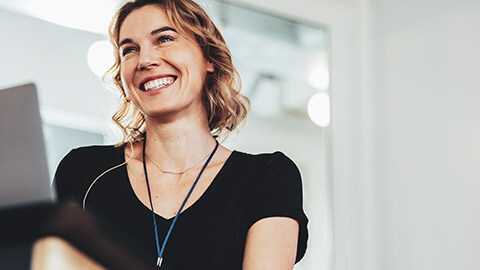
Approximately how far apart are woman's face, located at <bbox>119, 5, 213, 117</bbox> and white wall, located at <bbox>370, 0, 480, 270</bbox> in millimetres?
908

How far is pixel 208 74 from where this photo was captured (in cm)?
162

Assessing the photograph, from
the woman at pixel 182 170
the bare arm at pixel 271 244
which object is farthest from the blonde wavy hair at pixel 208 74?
the bare arm at pixel 271 244

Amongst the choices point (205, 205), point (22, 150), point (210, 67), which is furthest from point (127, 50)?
point (22, 150)

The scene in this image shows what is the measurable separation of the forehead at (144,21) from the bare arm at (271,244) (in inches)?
22.1

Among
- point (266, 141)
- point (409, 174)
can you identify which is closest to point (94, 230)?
point (266, 141)

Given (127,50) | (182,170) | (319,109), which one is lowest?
(182,170)

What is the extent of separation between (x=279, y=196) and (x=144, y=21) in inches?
22.1

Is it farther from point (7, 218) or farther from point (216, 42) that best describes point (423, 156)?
point (7, 218)

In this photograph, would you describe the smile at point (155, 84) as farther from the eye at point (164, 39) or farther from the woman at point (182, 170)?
the eye at point (164, 39)

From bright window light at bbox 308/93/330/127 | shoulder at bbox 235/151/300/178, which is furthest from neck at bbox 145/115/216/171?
bright window light at bbox 308/93/330/127

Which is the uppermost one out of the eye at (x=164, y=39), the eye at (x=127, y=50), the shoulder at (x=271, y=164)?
the eye at (x=164, y=39)

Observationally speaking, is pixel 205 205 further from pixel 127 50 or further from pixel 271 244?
pixel 127 50

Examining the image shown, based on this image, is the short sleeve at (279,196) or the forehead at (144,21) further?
the forehead at (144,21)

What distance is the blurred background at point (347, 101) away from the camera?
6.13ft
